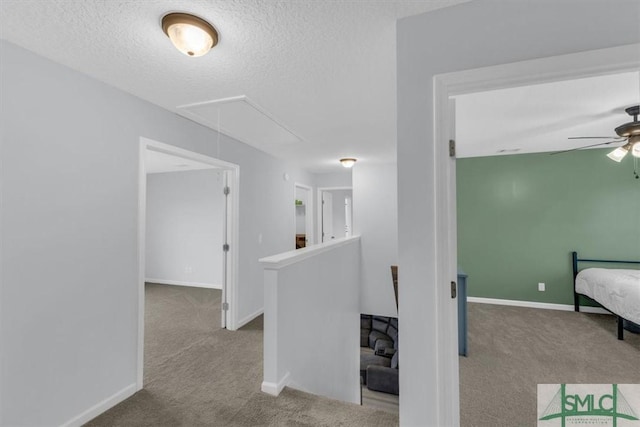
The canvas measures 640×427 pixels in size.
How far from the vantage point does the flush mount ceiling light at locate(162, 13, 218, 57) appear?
1296 millimetres

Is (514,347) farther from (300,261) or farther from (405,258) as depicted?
(405,258)

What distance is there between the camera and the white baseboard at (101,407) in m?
1.77

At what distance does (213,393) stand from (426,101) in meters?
2.44

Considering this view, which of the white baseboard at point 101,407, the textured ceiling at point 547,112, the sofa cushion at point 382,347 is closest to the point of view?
the white baseboard at point 101,407

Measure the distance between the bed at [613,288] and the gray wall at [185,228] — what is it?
19.0 feet

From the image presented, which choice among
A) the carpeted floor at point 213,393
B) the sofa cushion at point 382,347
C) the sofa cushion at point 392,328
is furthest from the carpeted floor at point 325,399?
the sofa cushion at point 382,347

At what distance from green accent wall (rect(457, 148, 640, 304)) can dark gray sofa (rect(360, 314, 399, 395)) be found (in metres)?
1.63

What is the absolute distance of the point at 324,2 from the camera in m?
1.23

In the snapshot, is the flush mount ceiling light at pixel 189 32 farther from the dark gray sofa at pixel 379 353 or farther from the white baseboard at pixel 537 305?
the white baseboard at pixel 537 305

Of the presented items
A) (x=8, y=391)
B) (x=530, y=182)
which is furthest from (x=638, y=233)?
(x=8, y=391)

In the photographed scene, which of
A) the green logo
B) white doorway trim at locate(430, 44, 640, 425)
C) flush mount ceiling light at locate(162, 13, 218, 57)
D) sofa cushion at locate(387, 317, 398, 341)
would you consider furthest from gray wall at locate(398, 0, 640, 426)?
sofa cushion at locate(387, 317, 398, 341)

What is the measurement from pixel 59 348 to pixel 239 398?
1187mm

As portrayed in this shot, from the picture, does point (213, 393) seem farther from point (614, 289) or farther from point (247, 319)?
point (614, 289)

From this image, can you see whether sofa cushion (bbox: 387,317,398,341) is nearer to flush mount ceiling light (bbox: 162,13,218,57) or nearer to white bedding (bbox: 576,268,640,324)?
white bedding (bbox: 576,268,640,324)
